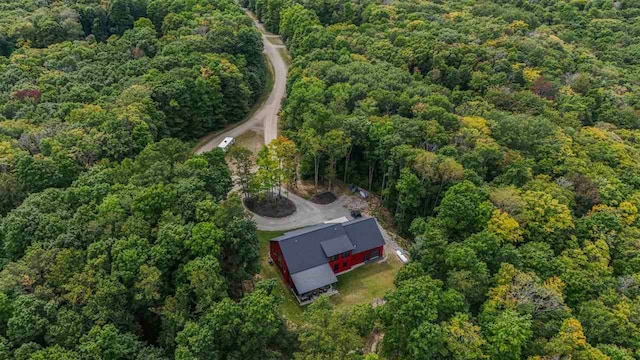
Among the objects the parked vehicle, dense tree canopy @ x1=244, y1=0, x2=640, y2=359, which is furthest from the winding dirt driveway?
dense tree canopy @ x1=244, y1=0, x2=640, y2=359

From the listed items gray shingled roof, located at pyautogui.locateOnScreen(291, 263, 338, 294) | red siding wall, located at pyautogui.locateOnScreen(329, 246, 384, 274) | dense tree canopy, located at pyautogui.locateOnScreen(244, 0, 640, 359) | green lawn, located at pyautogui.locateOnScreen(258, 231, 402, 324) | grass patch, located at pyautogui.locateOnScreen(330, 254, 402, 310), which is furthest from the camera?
red siding wall, located at pyautogui.locateOnScreen(329, 246, 384, 274)

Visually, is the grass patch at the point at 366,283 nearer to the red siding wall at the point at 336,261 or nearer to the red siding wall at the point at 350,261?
the red siding wall at the point at 350,261

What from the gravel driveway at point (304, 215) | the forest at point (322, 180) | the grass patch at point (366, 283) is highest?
the forest at point (322, 180)

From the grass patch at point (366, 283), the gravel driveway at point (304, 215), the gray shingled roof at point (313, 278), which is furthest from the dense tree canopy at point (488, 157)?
the gray shingled roof at point (313, 278)

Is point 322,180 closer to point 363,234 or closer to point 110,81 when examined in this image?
point 363,234

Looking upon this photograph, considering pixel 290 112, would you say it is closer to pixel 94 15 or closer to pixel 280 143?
pixel 280 143

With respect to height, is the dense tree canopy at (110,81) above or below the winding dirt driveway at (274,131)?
above

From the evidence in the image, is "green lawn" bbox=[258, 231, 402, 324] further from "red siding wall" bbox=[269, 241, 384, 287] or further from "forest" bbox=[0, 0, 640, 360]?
"forest" bbox=[0, 0, 640, 360]
